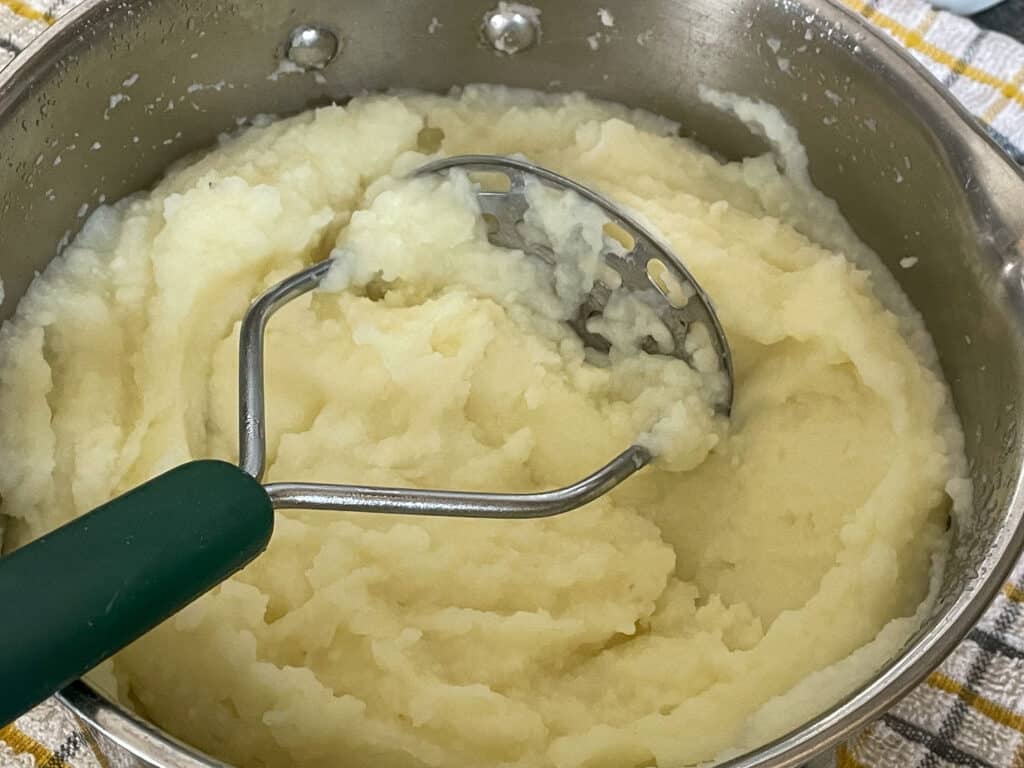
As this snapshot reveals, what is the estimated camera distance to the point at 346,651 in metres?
0.82

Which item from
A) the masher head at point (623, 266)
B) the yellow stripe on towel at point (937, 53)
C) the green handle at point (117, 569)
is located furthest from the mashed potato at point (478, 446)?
the yellow stripe on towel at point (937, 53)

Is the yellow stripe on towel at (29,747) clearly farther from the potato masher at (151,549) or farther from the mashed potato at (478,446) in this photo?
the potato masher at (151,549)

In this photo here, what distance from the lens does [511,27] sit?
1094 millimetres

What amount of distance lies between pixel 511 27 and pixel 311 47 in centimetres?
20

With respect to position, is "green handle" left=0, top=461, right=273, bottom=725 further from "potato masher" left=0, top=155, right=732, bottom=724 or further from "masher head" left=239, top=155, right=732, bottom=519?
"masher head" left=239, top=155, right=732, bottom=519

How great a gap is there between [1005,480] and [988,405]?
10 centimetres

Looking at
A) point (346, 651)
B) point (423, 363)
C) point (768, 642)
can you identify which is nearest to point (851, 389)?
point (768, 642)

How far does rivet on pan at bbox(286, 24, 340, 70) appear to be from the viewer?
106cm

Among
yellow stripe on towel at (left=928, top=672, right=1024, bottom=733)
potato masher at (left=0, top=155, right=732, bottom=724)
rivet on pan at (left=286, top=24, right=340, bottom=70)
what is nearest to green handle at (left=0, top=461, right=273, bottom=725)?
potato masher at (left=0, top=155, right=732, bottom=724)

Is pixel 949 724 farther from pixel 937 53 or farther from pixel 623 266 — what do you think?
pixel 937 53

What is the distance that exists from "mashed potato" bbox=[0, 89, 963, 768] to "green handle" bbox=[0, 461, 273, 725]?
0.53 ft

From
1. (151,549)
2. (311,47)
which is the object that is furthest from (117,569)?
(311,47)

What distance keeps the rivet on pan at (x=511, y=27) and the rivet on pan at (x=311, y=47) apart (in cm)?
16

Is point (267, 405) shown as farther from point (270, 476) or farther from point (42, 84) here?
point (42, 84)
